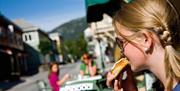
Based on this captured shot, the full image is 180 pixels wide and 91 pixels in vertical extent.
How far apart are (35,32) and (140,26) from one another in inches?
3678

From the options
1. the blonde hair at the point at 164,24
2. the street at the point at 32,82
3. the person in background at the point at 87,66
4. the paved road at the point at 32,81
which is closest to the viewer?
the blonde hair at the point at 164,24

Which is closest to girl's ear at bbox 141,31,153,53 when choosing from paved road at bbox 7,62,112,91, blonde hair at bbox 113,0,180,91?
blonde hair at bbox 113,0,180,91

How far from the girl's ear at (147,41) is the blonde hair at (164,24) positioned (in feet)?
0.05

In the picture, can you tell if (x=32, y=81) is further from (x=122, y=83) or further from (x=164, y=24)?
(x=164, y=24)

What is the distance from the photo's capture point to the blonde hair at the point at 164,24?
A: 1.46 metres

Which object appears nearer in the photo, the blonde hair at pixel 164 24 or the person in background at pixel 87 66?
the blonde hair at pixel 164 24

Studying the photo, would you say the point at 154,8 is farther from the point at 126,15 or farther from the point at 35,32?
the point at 35,32

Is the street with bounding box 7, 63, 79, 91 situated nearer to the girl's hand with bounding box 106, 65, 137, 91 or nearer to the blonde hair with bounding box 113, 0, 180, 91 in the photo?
the girl's hand with bounding box 106, 65, 137, 91

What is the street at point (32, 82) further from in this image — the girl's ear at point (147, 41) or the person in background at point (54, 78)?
the girl's ear at point (147, 41)

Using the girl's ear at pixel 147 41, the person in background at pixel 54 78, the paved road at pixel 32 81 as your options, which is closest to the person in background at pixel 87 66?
the person in background at pixel 54 78

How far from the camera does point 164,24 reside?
147cm

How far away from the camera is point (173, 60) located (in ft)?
4.76

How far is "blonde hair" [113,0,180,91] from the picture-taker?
57.4 inches

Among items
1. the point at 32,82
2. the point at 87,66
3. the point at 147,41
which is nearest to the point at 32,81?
the point at 32,82
